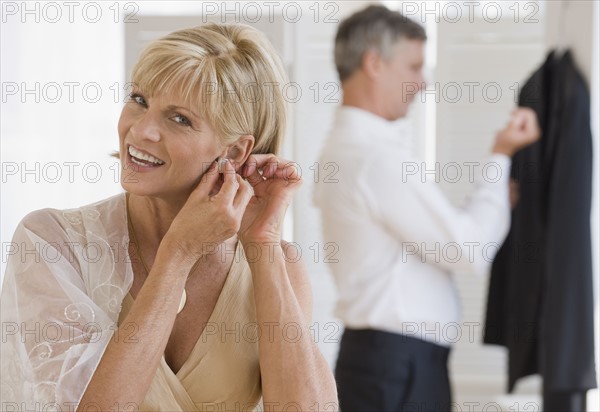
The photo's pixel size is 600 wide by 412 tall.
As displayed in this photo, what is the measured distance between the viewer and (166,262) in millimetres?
942

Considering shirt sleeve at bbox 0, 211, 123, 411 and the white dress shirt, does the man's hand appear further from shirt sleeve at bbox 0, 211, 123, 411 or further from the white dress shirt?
shirt sleeve at bbox 0, 211, 123, 411

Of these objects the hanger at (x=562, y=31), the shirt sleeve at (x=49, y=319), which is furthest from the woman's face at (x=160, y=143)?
the hanger at (x=562, y=31)

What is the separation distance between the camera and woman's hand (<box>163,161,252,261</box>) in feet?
3.14

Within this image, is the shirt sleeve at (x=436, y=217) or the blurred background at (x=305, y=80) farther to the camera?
the blurred background at (x=305, y=80)

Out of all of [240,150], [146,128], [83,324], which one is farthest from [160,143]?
[83,324]

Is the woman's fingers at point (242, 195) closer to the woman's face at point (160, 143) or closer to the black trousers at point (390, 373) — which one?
the woman's face at point (160, 143)

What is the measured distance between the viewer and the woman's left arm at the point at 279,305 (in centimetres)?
102

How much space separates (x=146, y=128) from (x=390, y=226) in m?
0.96

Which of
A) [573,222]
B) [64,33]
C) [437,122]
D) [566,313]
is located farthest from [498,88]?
[64,33]

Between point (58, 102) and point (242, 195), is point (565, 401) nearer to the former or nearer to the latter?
point (242, 195)

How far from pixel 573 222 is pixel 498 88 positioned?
1.26 ft

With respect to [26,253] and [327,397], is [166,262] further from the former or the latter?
[327,397]

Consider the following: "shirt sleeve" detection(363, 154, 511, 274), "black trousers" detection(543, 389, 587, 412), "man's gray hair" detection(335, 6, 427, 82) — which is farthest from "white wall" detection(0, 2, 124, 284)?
"black trousers" detection(543, 389, 587, 412)

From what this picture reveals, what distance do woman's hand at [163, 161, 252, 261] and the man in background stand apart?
839mm
